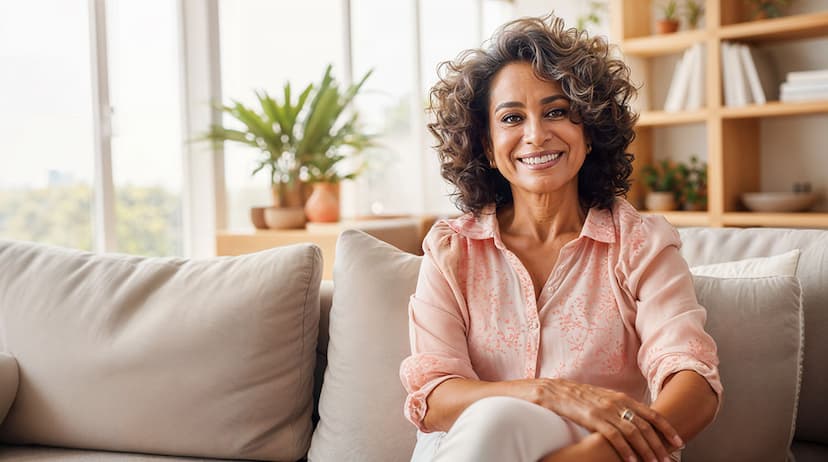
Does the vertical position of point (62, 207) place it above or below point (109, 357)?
above

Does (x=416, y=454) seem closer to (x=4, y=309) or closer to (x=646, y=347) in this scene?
(x=646, y=347)

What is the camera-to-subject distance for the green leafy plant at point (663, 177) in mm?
4180

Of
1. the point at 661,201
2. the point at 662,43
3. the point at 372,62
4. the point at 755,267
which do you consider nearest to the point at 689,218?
the point at 661,201

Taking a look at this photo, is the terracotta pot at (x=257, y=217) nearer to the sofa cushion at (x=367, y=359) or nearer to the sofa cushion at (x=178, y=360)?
the sofa cushion at (x=178, y=360)

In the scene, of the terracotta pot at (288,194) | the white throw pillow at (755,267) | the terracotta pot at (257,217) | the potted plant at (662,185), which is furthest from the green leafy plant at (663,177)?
the white throw pillow at (755,267)

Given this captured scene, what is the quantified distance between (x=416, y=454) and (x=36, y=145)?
2.10 meters

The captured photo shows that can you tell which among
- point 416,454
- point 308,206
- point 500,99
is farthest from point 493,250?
point 308,206

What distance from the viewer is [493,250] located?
1.59m

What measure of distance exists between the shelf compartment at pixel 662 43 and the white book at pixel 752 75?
7.7 inches

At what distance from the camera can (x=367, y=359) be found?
164 centimetres

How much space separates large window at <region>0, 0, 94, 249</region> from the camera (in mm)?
2820

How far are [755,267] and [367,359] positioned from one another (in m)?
0.82

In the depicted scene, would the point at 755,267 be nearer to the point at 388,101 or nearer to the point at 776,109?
the point at 776,109

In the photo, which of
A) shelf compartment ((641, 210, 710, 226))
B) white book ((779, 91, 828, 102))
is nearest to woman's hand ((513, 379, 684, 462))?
shelf compartment ((641, 210, 710, 226))
